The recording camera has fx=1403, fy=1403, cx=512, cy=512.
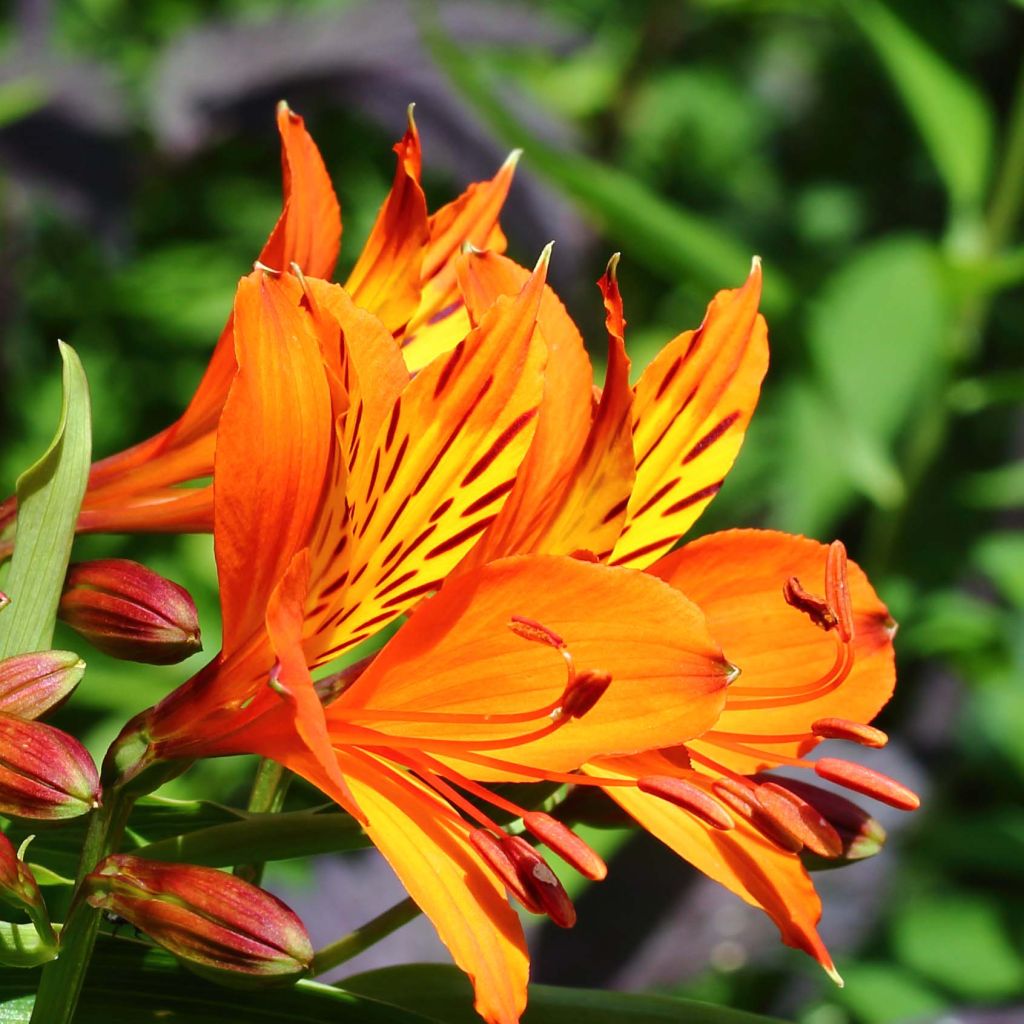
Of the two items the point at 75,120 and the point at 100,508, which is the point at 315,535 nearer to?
the point at 100,508

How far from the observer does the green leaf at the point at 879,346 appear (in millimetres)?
1559

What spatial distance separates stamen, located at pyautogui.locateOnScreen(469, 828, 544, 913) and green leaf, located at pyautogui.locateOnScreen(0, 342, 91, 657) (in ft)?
0.68

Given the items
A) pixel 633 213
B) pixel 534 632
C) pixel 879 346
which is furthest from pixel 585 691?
pixel 879 346

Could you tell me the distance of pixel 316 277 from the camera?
0.65 metres

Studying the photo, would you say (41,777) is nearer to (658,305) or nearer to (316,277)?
(316,277)

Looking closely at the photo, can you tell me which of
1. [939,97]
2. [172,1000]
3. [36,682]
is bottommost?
[172,1000]

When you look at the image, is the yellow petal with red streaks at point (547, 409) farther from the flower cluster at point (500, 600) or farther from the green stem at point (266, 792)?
the green stem at point (266, 792)

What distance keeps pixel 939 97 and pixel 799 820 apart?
49.2 inches

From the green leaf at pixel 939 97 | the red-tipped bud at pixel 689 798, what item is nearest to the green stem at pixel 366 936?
the red-tipped bud at pixel 689 798

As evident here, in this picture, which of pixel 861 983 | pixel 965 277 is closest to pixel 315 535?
pixel 965 277

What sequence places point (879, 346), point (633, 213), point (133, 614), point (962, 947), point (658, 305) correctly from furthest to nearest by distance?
point (658, 305)
point (962, 947)
point (879, 346)
point (633, 213)
point (133, 614)

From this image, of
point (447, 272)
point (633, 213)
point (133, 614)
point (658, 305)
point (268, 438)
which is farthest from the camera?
point (658, 305)

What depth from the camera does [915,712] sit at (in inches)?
79.1

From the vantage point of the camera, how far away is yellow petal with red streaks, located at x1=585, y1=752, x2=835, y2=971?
0.58 m
